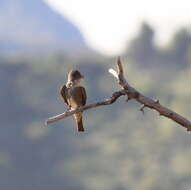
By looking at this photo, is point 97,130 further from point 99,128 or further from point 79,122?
point 79,122

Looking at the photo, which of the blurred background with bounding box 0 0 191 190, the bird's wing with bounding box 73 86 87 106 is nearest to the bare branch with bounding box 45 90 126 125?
the bird's wing with bounding box 73 86 87 106

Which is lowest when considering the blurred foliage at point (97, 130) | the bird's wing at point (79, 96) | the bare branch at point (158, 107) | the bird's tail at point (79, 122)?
the bare branch at point (158, 107)

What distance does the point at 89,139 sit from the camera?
230 ft

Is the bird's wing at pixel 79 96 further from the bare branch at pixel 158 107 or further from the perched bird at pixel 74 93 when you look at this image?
the bare branch at pixel 158 107

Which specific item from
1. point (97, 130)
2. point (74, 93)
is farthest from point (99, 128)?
point (74, 93)

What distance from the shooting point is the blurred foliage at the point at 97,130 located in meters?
61.3

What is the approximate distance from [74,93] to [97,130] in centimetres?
6479

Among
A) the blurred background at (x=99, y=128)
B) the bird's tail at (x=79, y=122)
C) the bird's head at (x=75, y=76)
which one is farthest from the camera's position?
the blurred background at (x=99, y=128)

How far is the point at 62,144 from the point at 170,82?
12.4 m

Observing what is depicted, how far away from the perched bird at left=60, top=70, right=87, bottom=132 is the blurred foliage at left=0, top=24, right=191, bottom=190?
4814cm

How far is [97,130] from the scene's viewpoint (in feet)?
235

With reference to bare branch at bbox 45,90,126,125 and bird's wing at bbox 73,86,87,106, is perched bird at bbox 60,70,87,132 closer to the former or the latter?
bird's wing at bbox 73,86,87,106

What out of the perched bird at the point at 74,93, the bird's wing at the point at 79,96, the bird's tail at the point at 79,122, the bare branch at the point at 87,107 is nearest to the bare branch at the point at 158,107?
the bare branch at the point at 87,107

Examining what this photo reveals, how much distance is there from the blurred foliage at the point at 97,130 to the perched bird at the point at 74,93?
48.1 m
